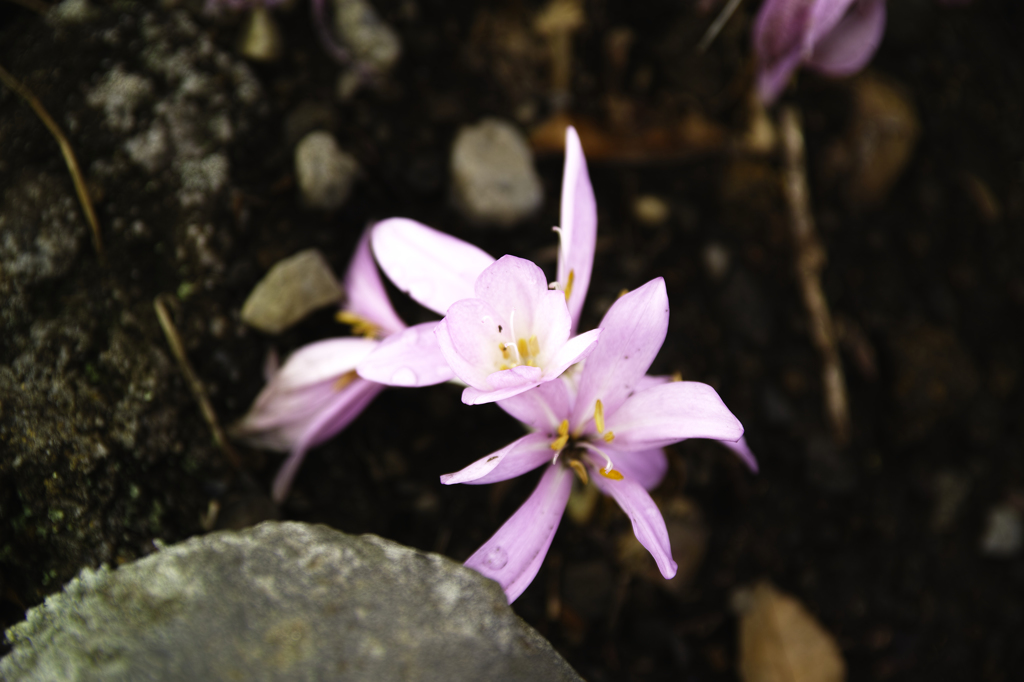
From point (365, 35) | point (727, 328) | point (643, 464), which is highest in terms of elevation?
point (365, 35)

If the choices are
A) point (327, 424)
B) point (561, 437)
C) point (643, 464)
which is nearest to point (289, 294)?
point (327, 424)

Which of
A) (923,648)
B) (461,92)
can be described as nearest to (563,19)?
(461,92)

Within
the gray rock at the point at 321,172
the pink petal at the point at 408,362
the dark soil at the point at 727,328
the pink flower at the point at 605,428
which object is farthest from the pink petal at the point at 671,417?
the gray rock at the point at 321,172

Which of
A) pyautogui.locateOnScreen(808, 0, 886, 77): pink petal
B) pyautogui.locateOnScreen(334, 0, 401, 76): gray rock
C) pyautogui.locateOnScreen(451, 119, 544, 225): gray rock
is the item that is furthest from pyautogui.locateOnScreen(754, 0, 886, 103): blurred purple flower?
pyautogui.locateOnScreen(334, 0, 401, 76): gray rock

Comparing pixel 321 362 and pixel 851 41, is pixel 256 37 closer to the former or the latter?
pixel 321 362

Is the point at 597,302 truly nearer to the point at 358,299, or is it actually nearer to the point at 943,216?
the point at 358,299

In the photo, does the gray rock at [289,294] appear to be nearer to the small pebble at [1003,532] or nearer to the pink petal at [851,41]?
the pink petal at [851,41]
